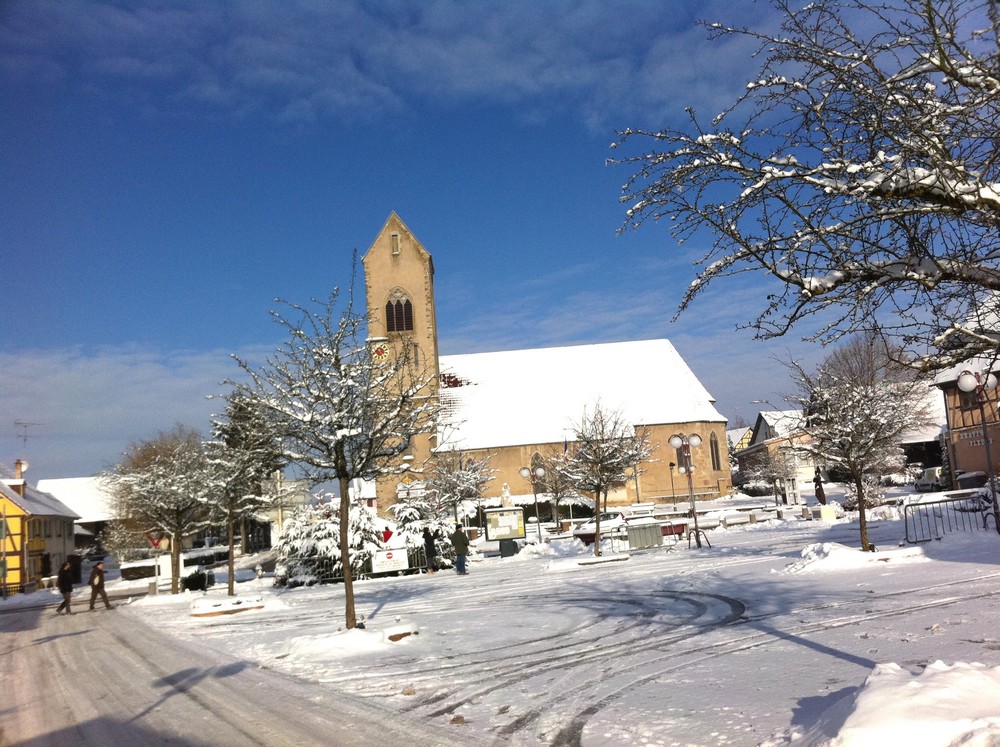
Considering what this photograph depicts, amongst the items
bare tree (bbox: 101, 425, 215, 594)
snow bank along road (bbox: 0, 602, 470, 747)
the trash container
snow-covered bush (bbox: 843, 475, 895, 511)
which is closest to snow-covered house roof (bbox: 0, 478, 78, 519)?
bare tree (bbox: 101, 425, 215, 594)

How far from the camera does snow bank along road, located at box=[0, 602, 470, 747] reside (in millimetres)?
7859

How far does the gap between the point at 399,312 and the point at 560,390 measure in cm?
1398

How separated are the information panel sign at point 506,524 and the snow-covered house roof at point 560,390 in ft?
74.2

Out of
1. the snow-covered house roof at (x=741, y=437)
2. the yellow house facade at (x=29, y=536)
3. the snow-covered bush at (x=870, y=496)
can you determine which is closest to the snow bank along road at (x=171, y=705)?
the yellow house facade at (x=29, y=536)

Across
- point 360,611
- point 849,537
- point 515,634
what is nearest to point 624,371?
point 849,537

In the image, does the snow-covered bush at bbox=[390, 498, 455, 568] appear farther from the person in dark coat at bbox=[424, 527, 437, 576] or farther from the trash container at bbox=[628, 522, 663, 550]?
the trash container at bbox=[628, 522, 663, 550]

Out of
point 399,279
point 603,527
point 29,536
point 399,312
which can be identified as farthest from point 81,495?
point 603,527

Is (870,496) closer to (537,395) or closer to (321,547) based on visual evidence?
(321,547)

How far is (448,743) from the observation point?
7.12 m

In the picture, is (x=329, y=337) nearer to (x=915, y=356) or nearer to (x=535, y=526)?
(x=915, y=356)

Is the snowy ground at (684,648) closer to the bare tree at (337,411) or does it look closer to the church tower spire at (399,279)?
the bare tree at (337,411)

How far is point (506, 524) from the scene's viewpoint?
35250 millimetres

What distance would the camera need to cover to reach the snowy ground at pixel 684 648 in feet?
20.2

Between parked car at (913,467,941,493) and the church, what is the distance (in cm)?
1454
